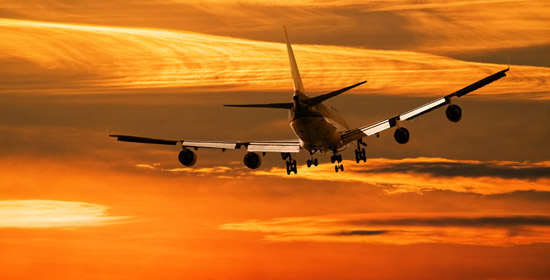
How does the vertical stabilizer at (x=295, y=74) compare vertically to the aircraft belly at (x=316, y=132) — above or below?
above

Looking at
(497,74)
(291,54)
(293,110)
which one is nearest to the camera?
(497,74)

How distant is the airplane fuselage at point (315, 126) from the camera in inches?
3565

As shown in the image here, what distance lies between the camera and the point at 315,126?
91438 millimetres

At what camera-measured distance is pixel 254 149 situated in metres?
101

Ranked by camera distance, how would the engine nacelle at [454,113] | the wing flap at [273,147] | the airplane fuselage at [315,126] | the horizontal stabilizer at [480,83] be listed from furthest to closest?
the wing flap at [273,147] < the airplane fuselage at [315,126] < the engine nacelle at [454,113] < the horizontal stabilizer at [480,83]

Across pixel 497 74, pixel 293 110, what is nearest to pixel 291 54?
pixel 293 110

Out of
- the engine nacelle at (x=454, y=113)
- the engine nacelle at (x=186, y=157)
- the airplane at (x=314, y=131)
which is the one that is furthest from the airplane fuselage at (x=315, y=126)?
the engine nacelle at (x=186, y=157)

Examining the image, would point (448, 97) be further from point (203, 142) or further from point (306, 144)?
point (203, 142)

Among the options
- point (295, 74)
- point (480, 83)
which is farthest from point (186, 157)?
point (480, 83)

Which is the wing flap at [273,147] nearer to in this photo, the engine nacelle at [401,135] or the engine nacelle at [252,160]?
the engine nacelle at [252,160]

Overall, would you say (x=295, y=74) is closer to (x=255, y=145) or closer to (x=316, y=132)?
(x=255, y=145)

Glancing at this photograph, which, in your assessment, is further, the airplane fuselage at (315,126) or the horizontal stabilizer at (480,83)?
the airplane fuselage at (315,126)

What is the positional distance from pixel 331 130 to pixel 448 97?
11.4m

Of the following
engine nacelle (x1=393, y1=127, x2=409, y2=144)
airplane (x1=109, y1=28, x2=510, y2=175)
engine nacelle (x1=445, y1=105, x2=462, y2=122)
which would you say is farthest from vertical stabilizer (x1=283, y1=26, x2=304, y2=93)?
engine nacelle (x1=445, y1=105, x2=462, y2=122)
